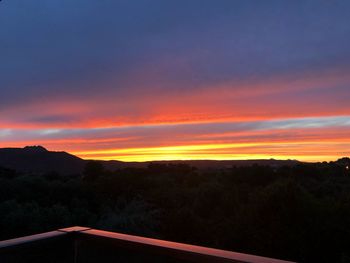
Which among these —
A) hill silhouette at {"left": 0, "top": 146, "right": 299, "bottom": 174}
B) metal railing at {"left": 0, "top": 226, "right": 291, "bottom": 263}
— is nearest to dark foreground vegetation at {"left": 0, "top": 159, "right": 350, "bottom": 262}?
metal railing at {"left": 0, "top": 226, "right": 291, "bottom": 263}

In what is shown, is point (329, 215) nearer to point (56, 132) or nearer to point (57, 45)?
point (57, 45)

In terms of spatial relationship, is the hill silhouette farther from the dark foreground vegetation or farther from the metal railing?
the metal railing

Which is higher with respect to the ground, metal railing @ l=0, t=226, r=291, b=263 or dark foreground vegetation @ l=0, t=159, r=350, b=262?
metal railing @ l=0, t=226, r=291, b=263

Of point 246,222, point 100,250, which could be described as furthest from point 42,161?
point 100,250

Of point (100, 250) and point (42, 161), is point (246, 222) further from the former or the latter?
point (42, 161)

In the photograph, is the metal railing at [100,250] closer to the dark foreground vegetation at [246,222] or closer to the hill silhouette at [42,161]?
the dark foreground vegetation at [246,222]

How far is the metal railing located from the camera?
65.9 inches

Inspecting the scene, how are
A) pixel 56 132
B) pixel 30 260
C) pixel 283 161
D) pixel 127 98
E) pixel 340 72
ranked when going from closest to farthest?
pixel 30 260, pixel 340 72, pixel 127 98, pixel 56 132, pixel 283 161

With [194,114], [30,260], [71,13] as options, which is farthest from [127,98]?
[30,260]

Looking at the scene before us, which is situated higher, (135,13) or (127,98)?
(135,13)

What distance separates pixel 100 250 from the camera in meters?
2.23

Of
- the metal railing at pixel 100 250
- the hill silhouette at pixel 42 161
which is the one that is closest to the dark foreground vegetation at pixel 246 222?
the metal railing at pixel 100 250

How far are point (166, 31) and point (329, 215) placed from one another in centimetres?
645

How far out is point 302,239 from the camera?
31.5ft
